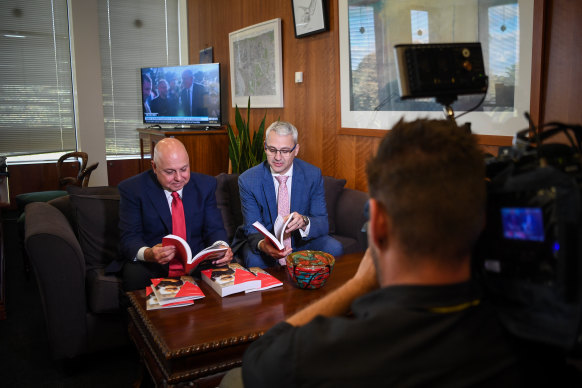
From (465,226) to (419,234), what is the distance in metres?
0.07

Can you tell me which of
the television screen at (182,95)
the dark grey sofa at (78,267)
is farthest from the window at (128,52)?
the dark grey sofa at (78,267)

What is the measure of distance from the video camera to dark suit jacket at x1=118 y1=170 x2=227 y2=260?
1942mm

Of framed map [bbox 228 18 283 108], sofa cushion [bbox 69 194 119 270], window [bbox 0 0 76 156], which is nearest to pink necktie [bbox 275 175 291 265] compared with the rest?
sofa cushion [bbox 69 194 119 270]

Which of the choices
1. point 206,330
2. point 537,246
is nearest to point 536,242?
point 537,246

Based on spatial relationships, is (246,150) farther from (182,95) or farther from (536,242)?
(536,242)

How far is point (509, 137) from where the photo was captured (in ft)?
8.13

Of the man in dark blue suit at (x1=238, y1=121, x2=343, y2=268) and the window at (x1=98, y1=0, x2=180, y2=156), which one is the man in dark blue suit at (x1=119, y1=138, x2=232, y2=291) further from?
the window at (x1=98, y1=0, x2=180, y2=156)

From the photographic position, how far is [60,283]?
2.32m

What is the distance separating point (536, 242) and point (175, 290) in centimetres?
142

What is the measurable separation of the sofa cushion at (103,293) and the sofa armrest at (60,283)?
2.4 inches

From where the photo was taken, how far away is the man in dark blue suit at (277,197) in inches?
110

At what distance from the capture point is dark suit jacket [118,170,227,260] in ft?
8.16

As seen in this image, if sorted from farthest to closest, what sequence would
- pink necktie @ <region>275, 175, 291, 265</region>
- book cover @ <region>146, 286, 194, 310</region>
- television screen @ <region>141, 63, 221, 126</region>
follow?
1. television screen @ <region>141, 63, 221, 126</region>
2. pink necktie @ <region>275, 175, 291, 265</region>
3. book cover @ <region>146, 286, 194, 310</region>

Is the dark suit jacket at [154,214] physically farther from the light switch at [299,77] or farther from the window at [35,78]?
the window at [35,78]
